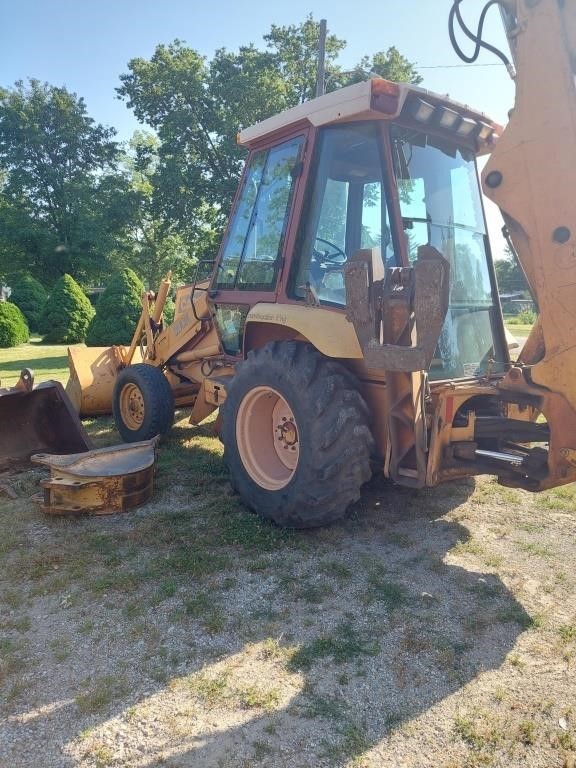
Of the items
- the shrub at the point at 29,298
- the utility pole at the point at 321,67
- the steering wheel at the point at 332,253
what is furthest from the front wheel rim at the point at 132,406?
the shrub at the point at 29,298

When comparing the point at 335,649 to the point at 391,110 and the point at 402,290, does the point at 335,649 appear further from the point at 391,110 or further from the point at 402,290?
the point at 391,110

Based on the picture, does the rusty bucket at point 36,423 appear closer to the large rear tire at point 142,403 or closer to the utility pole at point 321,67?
the large rear tire at point 142,403

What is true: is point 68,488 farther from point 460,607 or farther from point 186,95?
point 186,95

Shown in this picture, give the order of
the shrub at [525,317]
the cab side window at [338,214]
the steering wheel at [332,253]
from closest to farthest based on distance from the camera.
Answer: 1. the cab side window at [338,214]
2. the steering wheel at [332,253]
3. the shrub at [525,317]

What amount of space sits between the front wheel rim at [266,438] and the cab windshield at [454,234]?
1.10m

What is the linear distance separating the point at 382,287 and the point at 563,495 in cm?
259

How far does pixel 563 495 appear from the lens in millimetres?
4422

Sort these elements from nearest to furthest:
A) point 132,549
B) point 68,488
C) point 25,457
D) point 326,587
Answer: point 326,587 → point 132,549 → point 68,488 → point 25,457

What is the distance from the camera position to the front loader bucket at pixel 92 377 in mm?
6488

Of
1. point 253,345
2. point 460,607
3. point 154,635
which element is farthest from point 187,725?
point 253,345

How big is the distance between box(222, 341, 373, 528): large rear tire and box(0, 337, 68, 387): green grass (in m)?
6.65

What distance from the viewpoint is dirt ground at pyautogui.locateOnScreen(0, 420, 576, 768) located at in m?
2.08

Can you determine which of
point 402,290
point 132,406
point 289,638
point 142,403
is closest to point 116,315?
point 132,406

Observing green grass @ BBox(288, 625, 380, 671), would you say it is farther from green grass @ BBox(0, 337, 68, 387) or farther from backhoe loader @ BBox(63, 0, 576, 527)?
green grass @ BBox(0, 337, 68, 387)
